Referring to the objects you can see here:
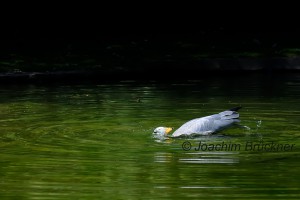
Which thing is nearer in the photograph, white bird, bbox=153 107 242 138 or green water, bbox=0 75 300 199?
green water, bbox=0 75 300 199

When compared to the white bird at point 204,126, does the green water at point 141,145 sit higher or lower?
lower

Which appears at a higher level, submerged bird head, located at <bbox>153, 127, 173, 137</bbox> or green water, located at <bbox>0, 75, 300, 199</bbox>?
submerged bird head, located at <bbox>153, 127, 173, 137</bbox>

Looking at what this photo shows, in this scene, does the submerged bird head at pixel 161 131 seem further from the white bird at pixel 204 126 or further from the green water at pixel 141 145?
the green water at pixel 141 145

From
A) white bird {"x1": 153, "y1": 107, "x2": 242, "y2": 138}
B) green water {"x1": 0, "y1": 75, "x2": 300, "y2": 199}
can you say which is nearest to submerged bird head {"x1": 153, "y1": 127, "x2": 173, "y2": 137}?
white bird {"x1": 153, "y1": 107, "x2": 242, "y2": 138}

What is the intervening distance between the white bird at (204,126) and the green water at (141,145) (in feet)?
0.32

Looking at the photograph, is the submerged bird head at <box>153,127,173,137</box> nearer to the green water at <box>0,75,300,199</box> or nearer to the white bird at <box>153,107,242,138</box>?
the white bird at <box>153,107,242,138</box>

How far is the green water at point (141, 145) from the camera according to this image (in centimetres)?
848

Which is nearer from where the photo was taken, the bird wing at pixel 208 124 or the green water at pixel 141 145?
the green water at pixel 141 145

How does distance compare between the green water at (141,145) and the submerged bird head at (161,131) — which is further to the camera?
the submerged bird head at (161,131)

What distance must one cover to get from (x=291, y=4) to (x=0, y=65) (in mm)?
7620

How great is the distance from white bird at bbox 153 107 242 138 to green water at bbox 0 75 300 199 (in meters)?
0.10

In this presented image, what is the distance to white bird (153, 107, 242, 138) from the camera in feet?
36.6

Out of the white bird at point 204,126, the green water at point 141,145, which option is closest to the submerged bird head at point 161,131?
the white bird at point 204,126

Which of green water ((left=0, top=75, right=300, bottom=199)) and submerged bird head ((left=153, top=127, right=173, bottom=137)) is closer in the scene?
green water ((left=0, top=75, right=300, bottom=199))
